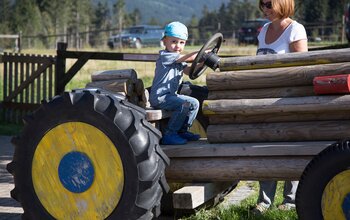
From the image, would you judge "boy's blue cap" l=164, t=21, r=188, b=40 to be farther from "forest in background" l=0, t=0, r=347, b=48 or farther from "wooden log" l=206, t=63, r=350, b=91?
"forest in background" l=0, t=0, r=347, b=48

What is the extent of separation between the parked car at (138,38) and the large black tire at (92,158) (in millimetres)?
48796

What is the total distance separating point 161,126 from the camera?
18.2ft

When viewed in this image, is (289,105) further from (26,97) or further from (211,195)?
(26,97)

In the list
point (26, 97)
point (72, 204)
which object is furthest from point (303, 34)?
point (26, 97)

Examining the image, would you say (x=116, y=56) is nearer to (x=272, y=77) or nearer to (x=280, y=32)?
(x=280, y=32)

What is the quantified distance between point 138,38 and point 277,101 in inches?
2095

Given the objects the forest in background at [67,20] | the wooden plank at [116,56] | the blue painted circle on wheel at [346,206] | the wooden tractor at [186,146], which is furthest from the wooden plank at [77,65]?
the forest in background at [67,20]

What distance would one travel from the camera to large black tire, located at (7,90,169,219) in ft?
15.0

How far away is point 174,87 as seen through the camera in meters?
5.47

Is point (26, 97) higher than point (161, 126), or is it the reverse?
point (161, 126)

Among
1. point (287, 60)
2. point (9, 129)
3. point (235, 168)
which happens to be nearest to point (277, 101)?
point (287, 60)

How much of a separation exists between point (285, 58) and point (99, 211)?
5.34 feet

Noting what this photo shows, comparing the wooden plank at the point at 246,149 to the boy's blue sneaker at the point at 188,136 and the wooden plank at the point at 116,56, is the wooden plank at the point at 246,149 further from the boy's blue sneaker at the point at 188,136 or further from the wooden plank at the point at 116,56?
the wooden plank at the point at 116,56

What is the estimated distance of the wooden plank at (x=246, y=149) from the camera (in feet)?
14.9
